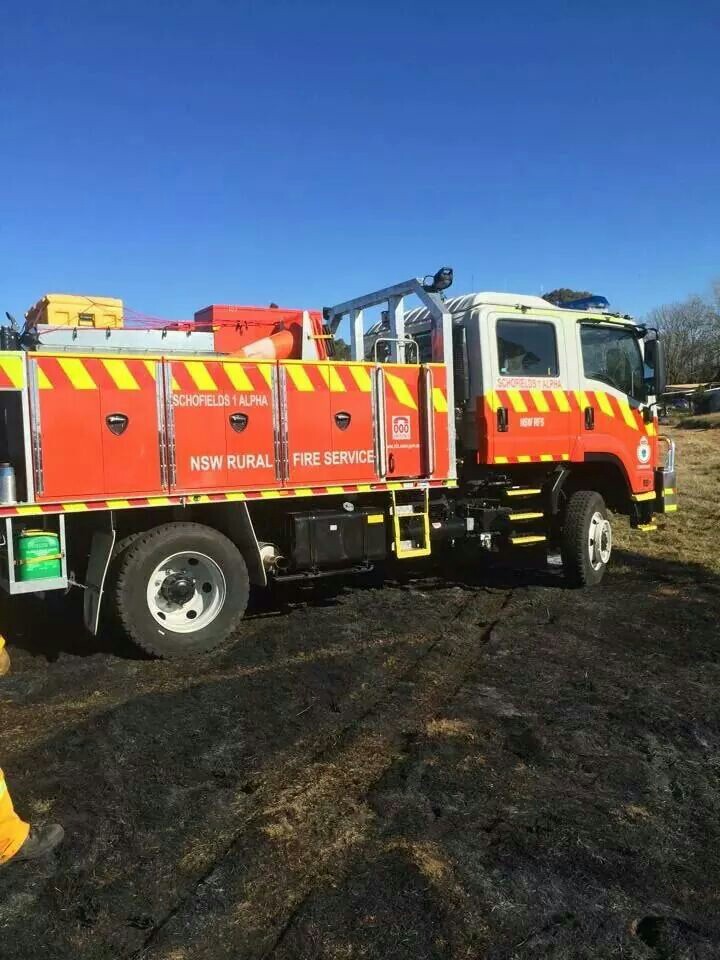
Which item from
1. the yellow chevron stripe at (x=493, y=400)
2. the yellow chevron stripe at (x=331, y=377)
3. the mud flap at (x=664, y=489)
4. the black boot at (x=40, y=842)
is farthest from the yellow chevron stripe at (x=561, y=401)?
the black boot at (x=40, y=842)

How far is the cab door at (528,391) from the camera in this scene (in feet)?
27.0

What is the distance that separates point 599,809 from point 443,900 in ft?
3.73

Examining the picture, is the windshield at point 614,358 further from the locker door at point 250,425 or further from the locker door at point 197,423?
the locker door at point 197,423

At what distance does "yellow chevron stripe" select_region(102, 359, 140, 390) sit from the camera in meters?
6.08

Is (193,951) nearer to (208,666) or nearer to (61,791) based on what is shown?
(61,791)

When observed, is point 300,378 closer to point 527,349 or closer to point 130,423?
point 130,423

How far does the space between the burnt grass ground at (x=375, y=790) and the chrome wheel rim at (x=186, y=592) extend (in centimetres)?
37

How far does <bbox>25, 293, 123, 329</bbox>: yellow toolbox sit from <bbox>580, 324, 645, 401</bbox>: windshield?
501 cm

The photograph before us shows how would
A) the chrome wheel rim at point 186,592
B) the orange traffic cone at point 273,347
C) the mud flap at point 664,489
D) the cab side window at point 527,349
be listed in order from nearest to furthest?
the chrome wheel rim at point 186,592, the orange traffic cone at point 273,347, the cab side window at point 527,349, the mud flap at point 664,489

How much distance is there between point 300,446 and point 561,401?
3235 mm

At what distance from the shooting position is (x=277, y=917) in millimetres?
2961

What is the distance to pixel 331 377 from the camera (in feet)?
23.5

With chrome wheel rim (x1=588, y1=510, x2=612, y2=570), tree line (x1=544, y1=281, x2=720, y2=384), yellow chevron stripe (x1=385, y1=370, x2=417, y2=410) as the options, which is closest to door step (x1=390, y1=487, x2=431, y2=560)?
yellow chevron stripe (x1=385, y1=370, x2=417, y2=410)

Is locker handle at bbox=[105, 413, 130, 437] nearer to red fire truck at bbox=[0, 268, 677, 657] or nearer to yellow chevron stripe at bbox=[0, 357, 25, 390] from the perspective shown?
red fire truck at bbox=[0, 268, 677, 657]
